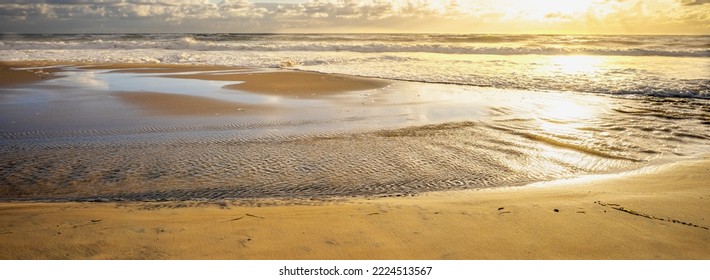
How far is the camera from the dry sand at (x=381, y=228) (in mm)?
2354

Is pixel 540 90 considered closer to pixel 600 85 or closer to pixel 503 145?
pixel 600 85

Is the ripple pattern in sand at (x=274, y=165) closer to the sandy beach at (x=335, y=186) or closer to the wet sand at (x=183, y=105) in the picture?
the sandy beach at (x=335, y=186)

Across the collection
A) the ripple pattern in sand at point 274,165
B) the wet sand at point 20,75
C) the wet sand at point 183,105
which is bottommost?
the ripple pattern in sand at point 274,165

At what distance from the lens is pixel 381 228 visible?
270 cm

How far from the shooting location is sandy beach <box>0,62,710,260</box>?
246 centimetres

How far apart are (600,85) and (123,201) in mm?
10656

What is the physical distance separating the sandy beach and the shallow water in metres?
0.03

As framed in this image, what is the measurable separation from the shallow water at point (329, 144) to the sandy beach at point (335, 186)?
30 millimetres

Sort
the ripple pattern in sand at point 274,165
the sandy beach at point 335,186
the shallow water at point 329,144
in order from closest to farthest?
1. the sandy beach at point 335,186
2. the ripple pattern in sand at point 274,165
3. the shallow water at point 329,144

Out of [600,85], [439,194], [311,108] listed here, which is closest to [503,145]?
[439,194]

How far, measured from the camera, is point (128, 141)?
5.55 metres

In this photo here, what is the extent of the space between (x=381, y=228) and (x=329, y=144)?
9.07ft

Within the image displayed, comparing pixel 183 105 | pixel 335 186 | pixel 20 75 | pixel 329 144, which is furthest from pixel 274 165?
pixel 20 75

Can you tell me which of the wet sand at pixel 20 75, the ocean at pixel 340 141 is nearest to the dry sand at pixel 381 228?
the ocean at pixel 340 141
